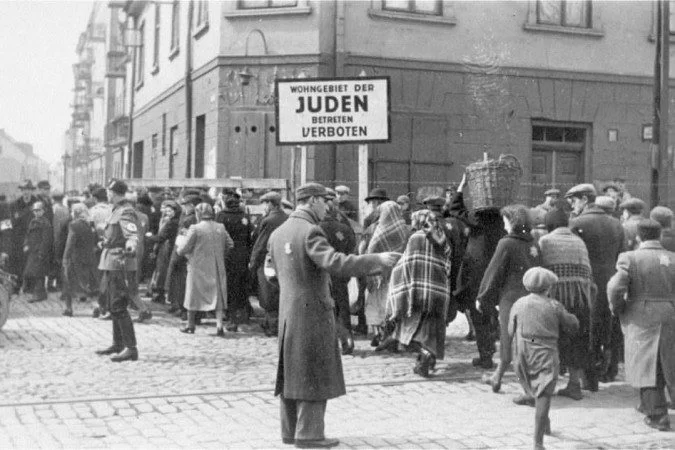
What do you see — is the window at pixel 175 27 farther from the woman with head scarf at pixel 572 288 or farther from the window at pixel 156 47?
the woman with head scarf at pixel 572 288

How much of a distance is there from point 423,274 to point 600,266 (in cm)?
178

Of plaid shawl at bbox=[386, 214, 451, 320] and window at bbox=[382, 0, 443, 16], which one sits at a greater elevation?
window at bbox=[382, 0, 443, 16]

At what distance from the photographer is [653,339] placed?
7.09 meters

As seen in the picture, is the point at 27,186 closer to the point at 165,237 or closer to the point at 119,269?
the point at 165,237

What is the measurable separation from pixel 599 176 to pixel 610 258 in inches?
378

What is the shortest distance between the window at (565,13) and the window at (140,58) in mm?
12896

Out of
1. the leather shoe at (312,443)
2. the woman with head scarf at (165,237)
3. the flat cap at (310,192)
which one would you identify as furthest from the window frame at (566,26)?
the leather shoe at (312,443)

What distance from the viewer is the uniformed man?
9.46 metres

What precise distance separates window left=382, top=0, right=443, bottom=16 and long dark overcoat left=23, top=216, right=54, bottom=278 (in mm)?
7507

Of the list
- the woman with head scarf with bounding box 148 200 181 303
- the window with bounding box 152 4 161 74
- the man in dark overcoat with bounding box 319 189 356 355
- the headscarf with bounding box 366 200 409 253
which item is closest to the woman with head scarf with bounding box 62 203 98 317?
the woman with head scarf with bounding box 148 200 181 303

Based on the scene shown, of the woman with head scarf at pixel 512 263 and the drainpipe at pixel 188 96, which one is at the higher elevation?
the drainpipe at pixel 188 96

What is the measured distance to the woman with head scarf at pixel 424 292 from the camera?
28.8 feet

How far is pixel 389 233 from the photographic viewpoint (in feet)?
32.7

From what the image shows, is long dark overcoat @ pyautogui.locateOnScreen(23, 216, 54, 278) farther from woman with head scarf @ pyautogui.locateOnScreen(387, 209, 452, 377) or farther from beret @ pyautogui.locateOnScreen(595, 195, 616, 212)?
beret @ pyautogui.locateOnScreen(595, 195, 616, 212)
